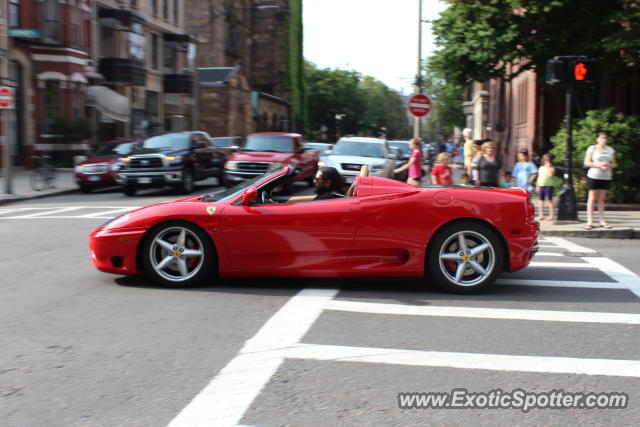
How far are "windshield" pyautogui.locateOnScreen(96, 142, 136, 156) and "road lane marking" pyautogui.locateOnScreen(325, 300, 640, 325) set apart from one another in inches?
713

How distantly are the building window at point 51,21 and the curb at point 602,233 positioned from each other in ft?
87.9

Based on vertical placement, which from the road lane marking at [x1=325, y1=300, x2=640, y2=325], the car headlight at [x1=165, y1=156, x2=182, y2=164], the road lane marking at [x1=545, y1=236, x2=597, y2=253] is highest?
the car headlight at [x1=165, y1=156, x2=182, y2=164]

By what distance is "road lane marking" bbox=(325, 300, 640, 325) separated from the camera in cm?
620

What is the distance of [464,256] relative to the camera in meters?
7.10

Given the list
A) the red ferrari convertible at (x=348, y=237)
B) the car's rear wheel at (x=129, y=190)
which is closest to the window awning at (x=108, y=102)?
the car's rear wheel at (x=129, y=190)

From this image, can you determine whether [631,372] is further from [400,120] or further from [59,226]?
[400,120]

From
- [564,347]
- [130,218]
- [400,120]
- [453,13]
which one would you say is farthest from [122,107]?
[400,120]

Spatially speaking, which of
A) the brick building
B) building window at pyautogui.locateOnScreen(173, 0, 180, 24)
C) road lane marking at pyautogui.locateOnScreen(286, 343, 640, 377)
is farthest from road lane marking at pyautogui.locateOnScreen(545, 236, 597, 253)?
building window at pyautogui.locateOnScreen(173, 0, 180, 24)

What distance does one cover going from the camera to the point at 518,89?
33719 mm

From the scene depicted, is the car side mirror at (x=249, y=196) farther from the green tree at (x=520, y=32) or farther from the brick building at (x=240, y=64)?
the brick building at (x=240, y=64)

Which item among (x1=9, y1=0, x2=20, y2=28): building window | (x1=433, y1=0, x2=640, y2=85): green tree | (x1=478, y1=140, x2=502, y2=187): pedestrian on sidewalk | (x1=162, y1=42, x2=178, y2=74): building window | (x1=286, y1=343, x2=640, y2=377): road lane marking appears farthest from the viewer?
(x1=162, y1=42, x2=178, y2=74): building window

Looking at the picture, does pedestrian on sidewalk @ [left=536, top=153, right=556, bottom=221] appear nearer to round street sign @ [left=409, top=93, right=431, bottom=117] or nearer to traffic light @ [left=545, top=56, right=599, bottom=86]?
traffic light @ [left=545, top=56, right=599, bottom=86]

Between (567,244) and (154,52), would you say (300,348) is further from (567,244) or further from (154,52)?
(154,52)

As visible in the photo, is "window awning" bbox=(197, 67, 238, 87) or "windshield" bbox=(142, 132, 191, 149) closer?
"windshield" bbox=(142, 132, 191, 149)
